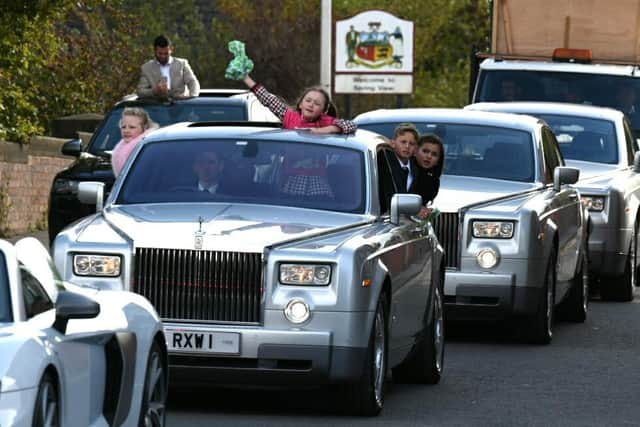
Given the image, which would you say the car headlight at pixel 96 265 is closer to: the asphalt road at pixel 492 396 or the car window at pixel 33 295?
the asphalt road at pixel 492 396

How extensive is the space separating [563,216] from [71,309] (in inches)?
374

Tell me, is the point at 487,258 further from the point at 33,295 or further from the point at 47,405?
the point at 47,405

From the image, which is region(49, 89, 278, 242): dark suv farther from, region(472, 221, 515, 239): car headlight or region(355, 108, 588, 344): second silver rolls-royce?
region(472, 221, 515, 239): car headlight

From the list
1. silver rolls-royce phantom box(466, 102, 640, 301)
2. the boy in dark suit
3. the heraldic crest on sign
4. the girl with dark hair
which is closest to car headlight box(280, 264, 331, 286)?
the boy in dark suit

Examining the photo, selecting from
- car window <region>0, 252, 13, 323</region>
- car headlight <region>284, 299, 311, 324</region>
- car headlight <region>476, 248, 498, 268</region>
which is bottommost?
car headlight <region>476, 248, 498, 268</region>

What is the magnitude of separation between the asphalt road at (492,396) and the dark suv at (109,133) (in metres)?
5.09

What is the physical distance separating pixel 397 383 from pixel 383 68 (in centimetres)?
2537

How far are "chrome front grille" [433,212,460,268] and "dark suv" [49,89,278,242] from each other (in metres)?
4.66

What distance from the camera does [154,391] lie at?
31.3 ft

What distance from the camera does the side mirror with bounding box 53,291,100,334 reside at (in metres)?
7.96

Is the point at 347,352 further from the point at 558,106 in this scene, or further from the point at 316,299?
the point at 558,106

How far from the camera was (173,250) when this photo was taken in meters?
11.5

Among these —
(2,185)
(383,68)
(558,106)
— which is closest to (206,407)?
(558,106)

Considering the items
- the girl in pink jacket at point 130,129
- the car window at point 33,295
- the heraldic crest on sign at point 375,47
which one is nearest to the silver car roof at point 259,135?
the girl in pink jacket at point 130,129
